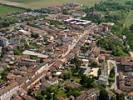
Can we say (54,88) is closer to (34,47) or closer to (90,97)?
(90,97)

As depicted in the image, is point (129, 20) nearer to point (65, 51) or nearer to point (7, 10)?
point (7, 10)

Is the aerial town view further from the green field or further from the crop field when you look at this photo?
the crop field

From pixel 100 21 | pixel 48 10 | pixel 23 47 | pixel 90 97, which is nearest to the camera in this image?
pixel 90 97

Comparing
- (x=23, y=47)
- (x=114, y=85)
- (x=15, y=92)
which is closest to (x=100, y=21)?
(x=23, y=47)

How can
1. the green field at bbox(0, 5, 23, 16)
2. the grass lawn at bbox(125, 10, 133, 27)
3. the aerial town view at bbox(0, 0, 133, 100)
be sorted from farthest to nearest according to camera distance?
1. the green field at bbox(0, 5, 23, 16)
2. the grass lawn at bbox(125, 10, 133, 27)
3. the aerial town view at bbox(0, 0, 133, 100)

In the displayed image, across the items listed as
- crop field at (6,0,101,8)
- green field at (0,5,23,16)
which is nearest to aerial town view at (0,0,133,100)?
green field at (0,5,23,16)

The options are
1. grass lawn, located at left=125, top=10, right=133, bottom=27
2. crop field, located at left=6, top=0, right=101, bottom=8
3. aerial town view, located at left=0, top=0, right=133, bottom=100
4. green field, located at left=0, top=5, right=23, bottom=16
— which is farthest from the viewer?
crop field, located at left=6, top=0, right=101, bottom=8

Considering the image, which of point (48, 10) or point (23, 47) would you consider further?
point (48, 10)

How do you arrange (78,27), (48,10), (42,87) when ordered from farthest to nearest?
(48,10) → (78,27) → (42,87)
